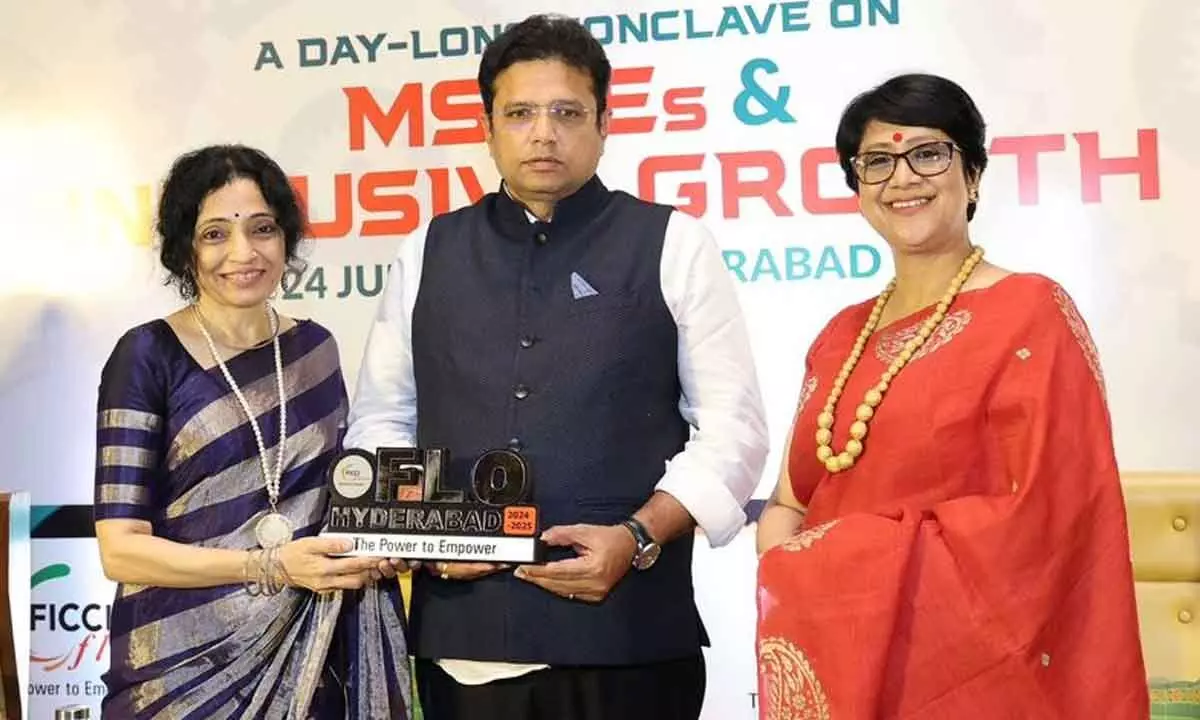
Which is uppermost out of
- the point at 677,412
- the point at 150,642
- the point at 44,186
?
the point at 44,186

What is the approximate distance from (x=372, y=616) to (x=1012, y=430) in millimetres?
998

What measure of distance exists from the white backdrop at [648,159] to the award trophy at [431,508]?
1.32m

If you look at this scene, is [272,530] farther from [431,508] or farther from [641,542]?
[641,542]

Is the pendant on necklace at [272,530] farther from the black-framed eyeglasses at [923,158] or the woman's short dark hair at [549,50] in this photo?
the black-framed eyeglasses at [923,158]

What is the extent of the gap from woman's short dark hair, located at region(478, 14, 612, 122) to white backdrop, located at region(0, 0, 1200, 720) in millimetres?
993

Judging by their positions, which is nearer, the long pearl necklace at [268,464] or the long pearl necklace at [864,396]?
the long pearl necklace at [864,396]

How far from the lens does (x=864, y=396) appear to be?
5.70 ft

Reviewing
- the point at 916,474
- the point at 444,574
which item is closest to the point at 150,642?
the point at 444,574

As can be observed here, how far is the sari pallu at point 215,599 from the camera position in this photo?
198 cm

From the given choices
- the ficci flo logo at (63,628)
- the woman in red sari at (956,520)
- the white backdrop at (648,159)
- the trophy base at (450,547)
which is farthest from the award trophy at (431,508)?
the ficci flo logo at (63,628)

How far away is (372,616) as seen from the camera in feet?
6.64

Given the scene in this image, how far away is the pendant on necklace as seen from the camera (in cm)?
198

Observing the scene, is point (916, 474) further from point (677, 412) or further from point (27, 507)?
point (27, 507)

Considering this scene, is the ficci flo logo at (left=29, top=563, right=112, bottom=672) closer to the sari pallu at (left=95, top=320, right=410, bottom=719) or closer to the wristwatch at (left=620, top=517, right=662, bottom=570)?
the sari pallu at (left=95, top=320, right=410, bottom=719)
